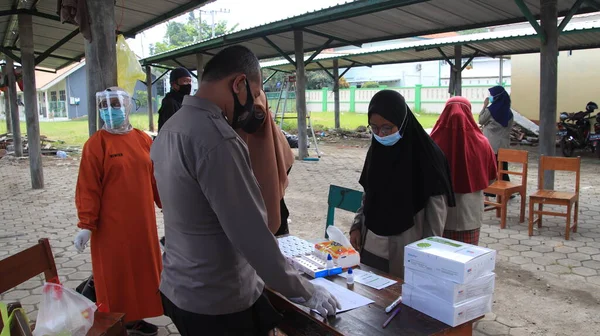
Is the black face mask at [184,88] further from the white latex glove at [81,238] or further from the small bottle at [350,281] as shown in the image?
the small bottle at [350,281]

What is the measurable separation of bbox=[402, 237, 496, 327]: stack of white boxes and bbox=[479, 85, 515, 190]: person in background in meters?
5.67

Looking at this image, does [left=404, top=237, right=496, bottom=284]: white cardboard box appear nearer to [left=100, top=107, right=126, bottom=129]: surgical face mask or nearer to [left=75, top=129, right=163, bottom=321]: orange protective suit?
[left=75, top=129, right=163, bottom=321]: orange protective suit

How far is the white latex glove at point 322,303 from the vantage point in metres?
1.58

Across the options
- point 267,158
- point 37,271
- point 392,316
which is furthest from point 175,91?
point 392,316

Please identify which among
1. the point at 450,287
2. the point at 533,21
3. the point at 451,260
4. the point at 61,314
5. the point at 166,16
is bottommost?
the point at 61,314

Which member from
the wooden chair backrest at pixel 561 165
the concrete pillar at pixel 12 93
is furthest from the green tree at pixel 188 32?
the wooden chair backrest at pixel 561 165

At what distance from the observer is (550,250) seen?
4844 millimetres

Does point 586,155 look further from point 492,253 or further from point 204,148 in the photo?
point 204,148

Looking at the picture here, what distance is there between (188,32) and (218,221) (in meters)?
41.3

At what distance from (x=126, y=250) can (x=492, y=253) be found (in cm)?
208

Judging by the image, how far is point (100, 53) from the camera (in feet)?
11.1

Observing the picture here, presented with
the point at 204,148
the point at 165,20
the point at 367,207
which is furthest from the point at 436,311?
the point at 165,20

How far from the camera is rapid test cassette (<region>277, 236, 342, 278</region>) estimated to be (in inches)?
85.8

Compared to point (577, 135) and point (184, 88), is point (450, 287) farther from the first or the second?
→ point (577, 135)
